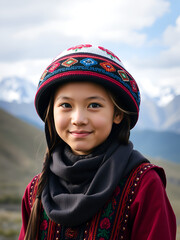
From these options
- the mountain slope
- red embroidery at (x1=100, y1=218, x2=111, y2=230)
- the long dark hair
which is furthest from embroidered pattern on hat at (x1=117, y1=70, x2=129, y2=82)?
the mountain slope

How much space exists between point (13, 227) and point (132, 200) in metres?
13.1

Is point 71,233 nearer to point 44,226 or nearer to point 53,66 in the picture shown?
point 44,226

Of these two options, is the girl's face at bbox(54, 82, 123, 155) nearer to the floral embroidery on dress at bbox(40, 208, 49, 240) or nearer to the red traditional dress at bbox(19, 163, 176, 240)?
the red traditional dress at bbox(19, 163, 176, 240)

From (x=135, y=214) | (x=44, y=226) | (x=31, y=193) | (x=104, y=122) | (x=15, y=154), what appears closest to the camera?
(x=135, y=214)

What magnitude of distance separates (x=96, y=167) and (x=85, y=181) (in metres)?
0.10

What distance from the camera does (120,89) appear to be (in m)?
2.17

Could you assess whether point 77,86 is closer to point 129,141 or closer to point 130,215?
point 129,141

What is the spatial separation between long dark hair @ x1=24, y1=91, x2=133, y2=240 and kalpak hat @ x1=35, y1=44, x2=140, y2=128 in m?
0.06

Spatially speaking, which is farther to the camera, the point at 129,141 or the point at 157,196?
the point at 129,141

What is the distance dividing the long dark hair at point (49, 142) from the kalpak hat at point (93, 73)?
0.06 m

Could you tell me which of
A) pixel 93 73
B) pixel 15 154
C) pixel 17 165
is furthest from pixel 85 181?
pixel 15 154

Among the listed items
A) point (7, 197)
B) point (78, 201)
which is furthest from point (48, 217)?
point (7, 197)

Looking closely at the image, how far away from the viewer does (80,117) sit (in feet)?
6.97

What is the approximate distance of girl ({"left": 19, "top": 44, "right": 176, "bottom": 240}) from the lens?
6.69 feet
